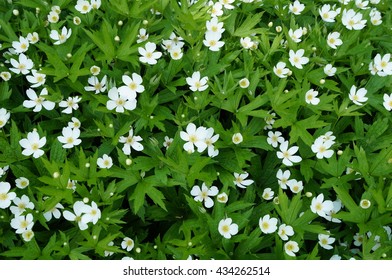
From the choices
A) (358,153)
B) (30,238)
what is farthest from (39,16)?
(358,153)

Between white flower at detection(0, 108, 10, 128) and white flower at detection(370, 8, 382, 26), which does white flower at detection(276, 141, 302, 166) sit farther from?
white flower at detection(0, 108, 10, 128)

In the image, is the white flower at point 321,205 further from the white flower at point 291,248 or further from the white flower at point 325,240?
the white flower at point 291,248

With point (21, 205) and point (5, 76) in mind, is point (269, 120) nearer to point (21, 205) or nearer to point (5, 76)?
point (21, 205)

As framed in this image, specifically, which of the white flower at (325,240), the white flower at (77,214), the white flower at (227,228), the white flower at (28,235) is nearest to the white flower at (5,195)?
the white flower at (28,235)

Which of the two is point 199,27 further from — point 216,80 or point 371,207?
point 371,207

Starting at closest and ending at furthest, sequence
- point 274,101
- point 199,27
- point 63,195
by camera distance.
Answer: point 63,195, point 274,101, point 199,27

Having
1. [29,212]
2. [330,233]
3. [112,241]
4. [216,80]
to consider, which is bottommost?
[330,233]
